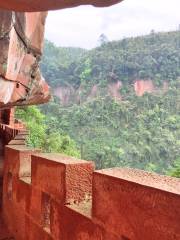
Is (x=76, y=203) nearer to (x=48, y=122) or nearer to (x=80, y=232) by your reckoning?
(x=80, y=232)

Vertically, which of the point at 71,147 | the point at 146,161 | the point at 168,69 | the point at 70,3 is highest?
the point at 168,69

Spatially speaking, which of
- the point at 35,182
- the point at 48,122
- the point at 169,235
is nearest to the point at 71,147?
the point at 48,122

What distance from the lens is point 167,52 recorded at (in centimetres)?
4100

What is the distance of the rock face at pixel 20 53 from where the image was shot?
3.06 metres

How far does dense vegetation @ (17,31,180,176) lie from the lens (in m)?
27.2

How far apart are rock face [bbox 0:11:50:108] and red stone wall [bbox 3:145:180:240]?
0.84 metres

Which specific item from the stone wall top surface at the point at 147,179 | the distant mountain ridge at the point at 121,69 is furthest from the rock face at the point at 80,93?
the stone wall top surface at the point at 147,179

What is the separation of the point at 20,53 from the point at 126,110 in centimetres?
2864

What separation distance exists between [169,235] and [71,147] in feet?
51.0

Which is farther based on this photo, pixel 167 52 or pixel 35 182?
pixel 167 52

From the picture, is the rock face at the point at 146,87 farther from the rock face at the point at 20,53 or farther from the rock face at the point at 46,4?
the rock face at the point at 46,4

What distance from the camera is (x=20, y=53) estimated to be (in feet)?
12.1

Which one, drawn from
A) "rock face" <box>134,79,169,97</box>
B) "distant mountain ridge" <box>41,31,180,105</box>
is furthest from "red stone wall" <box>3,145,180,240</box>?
"rock face" <box>134,79,169,97</box>

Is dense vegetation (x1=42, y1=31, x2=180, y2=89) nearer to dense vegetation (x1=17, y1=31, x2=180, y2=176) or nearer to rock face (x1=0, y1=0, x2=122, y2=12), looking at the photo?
dense vegetation (x1=17, y1=31, x2=180, y2=176)
